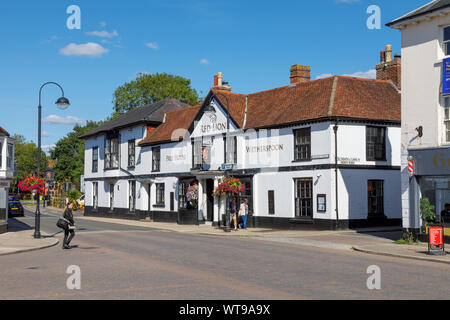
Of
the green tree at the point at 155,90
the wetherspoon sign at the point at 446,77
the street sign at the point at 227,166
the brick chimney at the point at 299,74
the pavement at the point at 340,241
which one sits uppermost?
the green tree at the point at 155,90

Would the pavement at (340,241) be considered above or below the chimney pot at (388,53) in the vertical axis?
below

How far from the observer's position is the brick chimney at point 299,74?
111 ft

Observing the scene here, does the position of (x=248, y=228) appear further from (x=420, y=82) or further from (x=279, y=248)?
(x=420, y=82)

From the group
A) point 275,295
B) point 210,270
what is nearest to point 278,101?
point 210,270

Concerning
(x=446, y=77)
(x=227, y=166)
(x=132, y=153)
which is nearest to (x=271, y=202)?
(x=227, y=166)

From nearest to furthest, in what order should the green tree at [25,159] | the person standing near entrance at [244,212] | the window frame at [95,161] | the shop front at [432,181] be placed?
the shop front at [432,181] → the person standing near entrance at [244,212] → the window frame at [95,161] → the green tree at [25,159]

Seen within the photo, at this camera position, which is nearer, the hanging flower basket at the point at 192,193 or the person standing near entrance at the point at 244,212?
the person standing near entrance at the point at 244,212

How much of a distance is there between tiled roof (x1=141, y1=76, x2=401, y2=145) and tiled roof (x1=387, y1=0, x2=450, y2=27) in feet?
24.0

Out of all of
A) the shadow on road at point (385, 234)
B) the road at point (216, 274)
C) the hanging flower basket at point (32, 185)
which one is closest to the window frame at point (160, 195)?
the hanging flower basket at point (32, 185)

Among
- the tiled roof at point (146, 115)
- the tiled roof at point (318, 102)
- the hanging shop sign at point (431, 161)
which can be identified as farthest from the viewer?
the tiled roof at point (146, 115)

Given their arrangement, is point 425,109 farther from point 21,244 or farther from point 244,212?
point 21,244

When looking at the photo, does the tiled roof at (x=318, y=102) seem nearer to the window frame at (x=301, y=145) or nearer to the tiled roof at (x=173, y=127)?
the window frame at (x=301, y=145)

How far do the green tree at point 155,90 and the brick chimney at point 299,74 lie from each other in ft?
105

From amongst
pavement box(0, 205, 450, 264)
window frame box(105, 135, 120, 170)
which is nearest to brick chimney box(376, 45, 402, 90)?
pavement box(0, 205, 450, 264)
